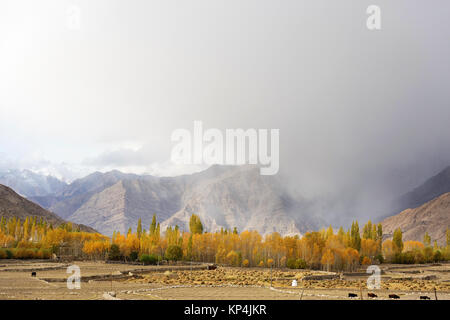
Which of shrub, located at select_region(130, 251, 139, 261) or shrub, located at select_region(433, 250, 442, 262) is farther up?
shrub, located at select_region(130, 251, 139, 261)

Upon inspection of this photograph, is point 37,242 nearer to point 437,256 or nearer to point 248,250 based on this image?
point 248,250

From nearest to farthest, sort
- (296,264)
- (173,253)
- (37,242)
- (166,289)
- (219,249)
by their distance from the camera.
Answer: (166,289)
(173,253)
(296,264)
(219,249)
(37,242)

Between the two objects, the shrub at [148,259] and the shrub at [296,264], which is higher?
the shrub at [148,259]

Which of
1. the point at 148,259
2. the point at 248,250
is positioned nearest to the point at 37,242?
the point at 148,259

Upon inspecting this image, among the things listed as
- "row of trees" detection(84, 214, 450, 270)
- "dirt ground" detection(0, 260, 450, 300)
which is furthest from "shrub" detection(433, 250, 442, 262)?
"dirt ground" detection(0, 260, 450, 300)

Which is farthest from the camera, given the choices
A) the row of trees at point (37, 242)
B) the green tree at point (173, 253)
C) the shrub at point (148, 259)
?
the green tree at point (173, 253)

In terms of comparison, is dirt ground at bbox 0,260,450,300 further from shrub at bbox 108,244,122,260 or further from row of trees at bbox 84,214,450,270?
row of trees at bbox 84,214,450,270

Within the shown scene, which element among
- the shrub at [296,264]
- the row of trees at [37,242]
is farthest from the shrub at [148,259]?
the shrub at [296,264]

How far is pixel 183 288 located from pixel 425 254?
428 ft

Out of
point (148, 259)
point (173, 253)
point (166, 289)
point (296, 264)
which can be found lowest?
point (296, 264)

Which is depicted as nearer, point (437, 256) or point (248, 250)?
point (248, 250)

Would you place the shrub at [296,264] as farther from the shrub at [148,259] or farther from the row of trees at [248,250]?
the shrub at [148,259]
